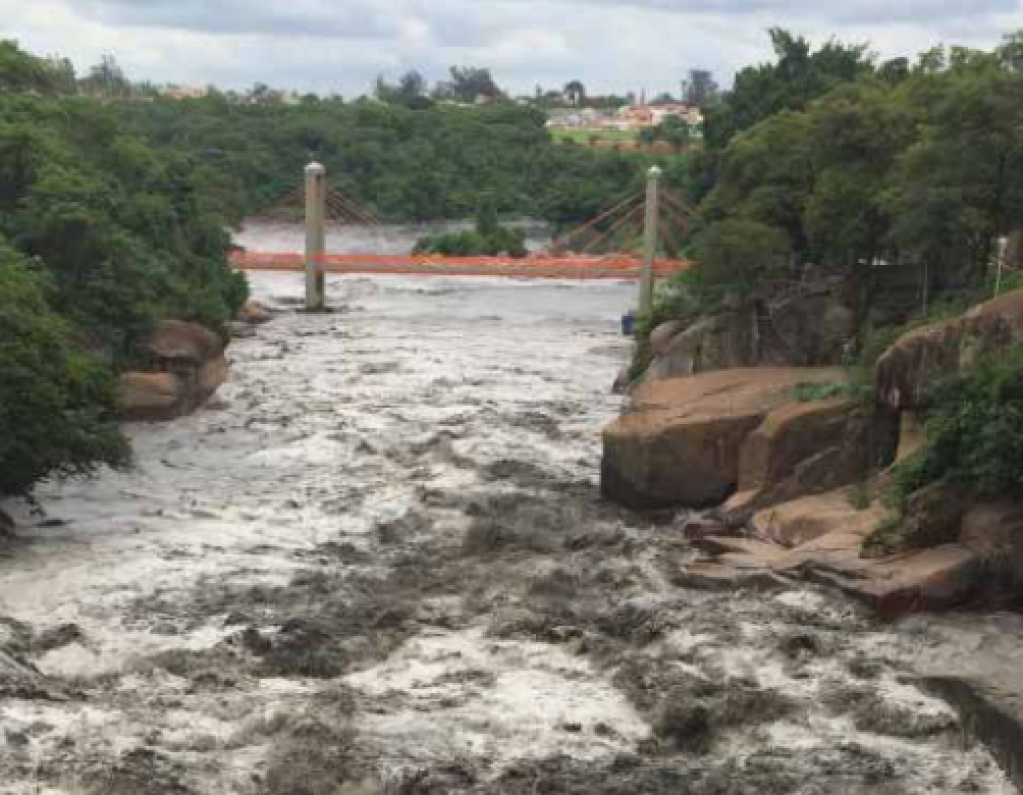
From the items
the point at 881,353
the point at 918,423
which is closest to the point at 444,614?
the point at 918,423

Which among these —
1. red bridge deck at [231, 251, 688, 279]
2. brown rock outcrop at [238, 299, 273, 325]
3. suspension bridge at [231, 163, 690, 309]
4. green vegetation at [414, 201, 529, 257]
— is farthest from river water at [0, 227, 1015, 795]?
green vegetation at [414, 201, 529, 257]

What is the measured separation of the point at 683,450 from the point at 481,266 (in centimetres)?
2578

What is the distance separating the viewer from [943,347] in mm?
17703

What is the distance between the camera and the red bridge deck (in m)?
43.8

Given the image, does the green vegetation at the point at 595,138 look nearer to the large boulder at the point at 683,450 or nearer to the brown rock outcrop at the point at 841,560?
the large boulder at the point at 683,450

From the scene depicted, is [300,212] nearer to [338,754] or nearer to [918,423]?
[918,423]

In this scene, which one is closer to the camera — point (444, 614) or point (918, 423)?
point (444, 614)

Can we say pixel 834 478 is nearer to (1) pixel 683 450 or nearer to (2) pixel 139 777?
(1) pixel 683 450

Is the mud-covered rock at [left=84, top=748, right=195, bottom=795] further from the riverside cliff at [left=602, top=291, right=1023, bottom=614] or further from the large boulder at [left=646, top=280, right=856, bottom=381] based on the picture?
the large boulder at [left=646, top=280, right=856, bottom=381]

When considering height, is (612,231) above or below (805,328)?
above

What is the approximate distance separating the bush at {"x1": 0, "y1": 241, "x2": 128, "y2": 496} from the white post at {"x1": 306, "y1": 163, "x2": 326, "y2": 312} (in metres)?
25.8

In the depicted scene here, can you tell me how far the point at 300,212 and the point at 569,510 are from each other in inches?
2018

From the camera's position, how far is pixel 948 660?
1407 centimetres

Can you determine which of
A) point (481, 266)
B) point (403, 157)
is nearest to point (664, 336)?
point (481, 266)
